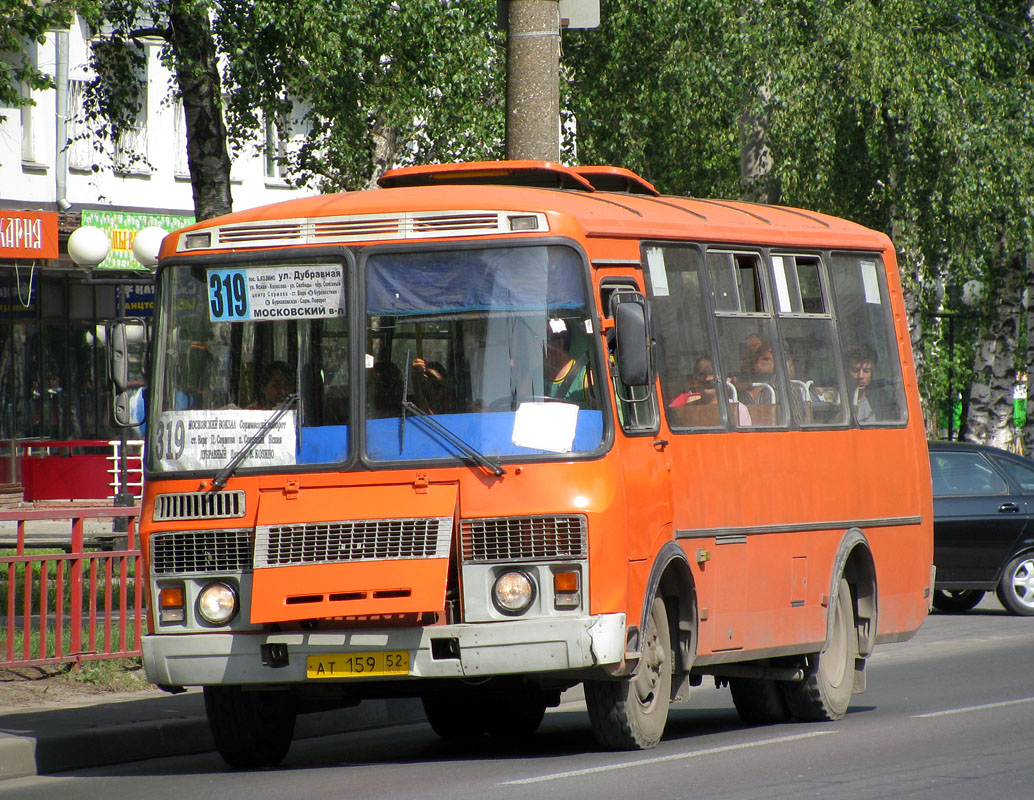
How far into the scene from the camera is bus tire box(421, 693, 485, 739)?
10.7m

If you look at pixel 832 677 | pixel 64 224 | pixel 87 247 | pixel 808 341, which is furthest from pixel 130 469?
pixel 808 341

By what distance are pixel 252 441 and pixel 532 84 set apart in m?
4.79

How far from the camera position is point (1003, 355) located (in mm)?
31344

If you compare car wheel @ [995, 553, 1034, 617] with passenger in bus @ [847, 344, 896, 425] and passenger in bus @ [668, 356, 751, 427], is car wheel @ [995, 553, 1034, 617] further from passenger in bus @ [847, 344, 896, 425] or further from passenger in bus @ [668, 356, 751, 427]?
passenger in bus @ [668, 356, 751, 427]

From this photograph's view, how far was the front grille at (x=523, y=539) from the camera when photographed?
27.8ft

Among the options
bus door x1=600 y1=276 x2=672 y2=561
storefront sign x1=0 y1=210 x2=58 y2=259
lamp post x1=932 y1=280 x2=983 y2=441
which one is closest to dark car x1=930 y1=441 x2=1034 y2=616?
bus door x1=600 y1=276 x2=672 y2=561

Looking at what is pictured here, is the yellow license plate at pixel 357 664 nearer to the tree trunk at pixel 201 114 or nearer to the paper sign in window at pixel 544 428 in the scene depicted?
the paper sign in window at pixel 544 428

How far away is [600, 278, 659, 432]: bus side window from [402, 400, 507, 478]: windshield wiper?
71cm

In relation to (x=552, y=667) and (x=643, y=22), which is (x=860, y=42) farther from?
(x=552, y=667)

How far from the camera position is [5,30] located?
15672 mm

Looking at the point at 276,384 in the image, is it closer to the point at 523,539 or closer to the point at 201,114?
the point at 523,539

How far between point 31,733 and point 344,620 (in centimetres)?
215

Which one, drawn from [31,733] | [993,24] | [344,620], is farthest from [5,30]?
[993,24]

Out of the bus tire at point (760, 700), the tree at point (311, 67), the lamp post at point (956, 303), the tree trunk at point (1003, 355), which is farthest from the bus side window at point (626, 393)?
the tree trunk at point (1003, 355)
